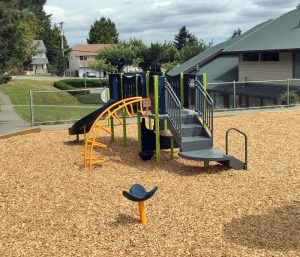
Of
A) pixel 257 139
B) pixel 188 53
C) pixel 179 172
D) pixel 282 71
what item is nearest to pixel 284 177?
pixel 179 172

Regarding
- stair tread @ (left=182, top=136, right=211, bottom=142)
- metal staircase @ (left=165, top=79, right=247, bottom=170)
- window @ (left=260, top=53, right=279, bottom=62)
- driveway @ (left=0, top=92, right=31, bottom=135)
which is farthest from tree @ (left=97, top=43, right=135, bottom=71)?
stair tread @ (left=182, top=136, right=211, bottom=142)

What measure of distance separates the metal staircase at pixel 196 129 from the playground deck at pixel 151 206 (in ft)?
1.11

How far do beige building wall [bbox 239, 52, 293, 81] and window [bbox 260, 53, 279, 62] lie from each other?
211mm

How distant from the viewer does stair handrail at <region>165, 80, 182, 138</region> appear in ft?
29.9

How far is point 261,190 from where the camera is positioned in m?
7.23

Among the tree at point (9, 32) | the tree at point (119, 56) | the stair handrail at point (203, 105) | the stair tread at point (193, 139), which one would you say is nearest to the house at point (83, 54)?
the tree at point (119, 56)

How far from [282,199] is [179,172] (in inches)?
95.0

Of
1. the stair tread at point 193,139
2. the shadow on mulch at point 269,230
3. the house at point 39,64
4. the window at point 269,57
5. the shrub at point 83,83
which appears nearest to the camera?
the shadow on mulch at point 269,230

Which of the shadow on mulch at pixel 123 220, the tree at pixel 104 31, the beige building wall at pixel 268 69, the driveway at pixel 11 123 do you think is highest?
the tree at pixel 104 31

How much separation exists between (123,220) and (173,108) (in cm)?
379

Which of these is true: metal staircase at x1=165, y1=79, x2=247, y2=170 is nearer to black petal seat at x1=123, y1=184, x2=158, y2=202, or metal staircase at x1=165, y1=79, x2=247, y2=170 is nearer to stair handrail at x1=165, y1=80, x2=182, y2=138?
stair handrail at x1=165, y1=80, x2=182, y2=138

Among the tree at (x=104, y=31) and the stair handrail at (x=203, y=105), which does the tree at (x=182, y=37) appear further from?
the stair handrail at (x=203, y=105)

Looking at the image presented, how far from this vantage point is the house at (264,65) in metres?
26.2

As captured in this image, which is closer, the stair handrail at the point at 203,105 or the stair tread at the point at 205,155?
the stair tread at the point at 205,155
